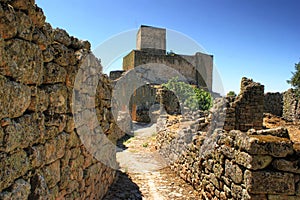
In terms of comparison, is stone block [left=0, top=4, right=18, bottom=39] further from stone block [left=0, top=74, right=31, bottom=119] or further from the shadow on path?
the shadow on path

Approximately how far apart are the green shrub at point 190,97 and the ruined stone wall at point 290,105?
17.6 feet

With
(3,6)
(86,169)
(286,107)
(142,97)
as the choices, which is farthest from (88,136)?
(286,107)

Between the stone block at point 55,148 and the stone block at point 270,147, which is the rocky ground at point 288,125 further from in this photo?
the stone block at point 55,148

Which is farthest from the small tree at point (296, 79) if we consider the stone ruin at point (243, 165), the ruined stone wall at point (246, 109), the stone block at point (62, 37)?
the stone block at point (62, 37)

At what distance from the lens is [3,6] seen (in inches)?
71.6

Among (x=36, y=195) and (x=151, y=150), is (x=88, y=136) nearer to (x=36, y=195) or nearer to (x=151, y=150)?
(x=36, y=195)

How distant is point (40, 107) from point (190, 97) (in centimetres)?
1384

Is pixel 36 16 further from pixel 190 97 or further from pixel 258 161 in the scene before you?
pixel 190 97

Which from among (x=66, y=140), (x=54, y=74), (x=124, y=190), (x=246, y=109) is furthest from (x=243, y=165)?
(x=246, y=109)

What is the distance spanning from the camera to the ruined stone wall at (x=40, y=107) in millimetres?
1900

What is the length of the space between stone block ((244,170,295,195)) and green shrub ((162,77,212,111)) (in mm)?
11612

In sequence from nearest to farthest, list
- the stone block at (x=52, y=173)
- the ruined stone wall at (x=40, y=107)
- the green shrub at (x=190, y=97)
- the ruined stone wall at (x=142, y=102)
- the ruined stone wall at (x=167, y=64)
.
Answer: the ruined stone wall at (x=40, y=107)
the stone block at (x=52, y=173)
the green shrub at (x=190, y=97)
the ruined stone wall at (x=142, y=102)
the ruined stone wall at (x=167, y=64)

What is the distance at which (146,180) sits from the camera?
6477 millimetres

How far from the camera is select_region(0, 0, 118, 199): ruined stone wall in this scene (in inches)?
74.8
